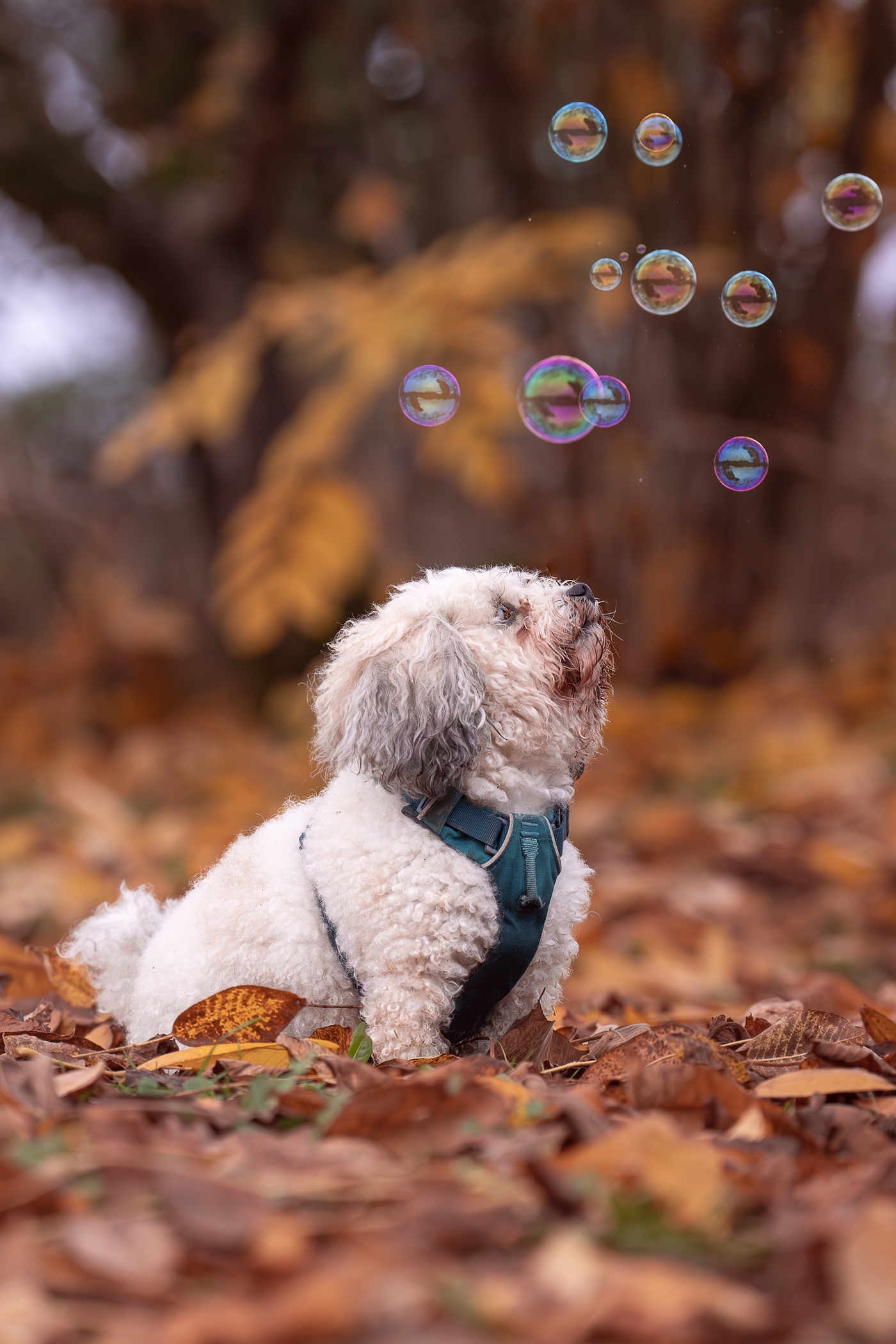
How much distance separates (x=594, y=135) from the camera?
4.33m

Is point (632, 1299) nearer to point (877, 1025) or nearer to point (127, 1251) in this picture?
point (127, 1251)

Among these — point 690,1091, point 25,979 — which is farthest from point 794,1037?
point 25,979

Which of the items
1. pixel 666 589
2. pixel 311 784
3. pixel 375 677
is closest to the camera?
pixel 375 677

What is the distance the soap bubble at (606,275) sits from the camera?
4098mm

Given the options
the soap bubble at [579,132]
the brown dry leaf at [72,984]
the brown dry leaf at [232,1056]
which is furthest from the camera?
the soap bubble at [579,132]

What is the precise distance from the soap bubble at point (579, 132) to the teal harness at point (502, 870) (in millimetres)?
2570

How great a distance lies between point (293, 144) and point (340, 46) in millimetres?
795

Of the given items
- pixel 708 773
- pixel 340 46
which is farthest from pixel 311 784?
pixel 340 46

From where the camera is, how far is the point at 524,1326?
4.52 feet

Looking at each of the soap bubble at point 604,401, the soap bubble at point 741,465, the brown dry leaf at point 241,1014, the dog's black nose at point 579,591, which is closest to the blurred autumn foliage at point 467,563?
the brown dry leaf at point 241,1014

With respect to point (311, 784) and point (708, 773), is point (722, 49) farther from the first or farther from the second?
point (311, 784)

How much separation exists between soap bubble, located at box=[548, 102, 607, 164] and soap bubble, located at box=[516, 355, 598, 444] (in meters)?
0.77

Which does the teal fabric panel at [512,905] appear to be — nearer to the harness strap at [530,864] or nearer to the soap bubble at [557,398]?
the harness strap at [530,864]

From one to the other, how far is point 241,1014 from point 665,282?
283cm
